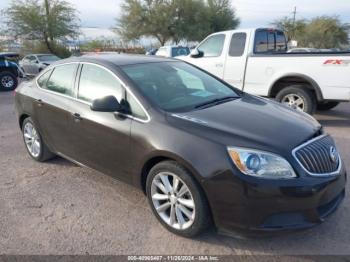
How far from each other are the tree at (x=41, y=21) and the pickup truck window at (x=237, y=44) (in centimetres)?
2750

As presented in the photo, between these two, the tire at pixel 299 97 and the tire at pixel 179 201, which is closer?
the tire at pixel 179 201

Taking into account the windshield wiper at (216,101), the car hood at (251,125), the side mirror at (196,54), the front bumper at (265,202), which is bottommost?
the front bumper at (265,202)

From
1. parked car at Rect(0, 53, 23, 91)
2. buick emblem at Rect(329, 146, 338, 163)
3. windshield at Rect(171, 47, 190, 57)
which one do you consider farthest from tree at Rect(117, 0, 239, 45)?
buick emblem at Rect(329, 146, 338, 163)

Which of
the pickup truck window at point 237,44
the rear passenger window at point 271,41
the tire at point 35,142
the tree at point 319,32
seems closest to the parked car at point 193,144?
the tire at point 35,142

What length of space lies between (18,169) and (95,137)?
186 cm

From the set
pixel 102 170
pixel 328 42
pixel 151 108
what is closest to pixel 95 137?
pixel 102 170

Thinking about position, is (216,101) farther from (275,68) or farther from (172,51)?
(172,51)

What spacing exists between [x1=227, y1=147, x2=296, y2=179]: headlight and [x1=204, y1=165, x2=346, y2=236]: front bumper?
0.19 feet

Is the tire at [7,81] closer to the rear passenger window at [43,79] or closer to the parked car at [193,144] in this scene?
the rear passenger window at [43,79]

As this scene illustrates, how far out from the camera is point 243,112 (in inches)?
135

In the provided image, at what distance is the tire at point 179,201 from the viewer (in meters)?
2.90

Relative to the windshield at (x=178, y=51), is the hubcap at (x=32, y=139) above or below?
below

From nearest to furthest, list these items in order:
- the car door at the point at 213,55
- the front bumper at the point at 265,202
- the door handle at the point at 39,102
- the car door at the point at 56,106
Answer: the front bumper at the point at 265,202, the car door at the point at 56,106, the door handle at the point at 39,102, the car door at the point at 213,55

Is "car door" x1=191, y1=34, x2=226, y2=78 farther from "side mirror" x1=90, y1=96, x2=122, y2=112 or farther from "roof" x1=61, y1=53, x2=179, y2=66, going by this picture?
"side mirror" x1=90, y1=96, x2=122, y2=112
